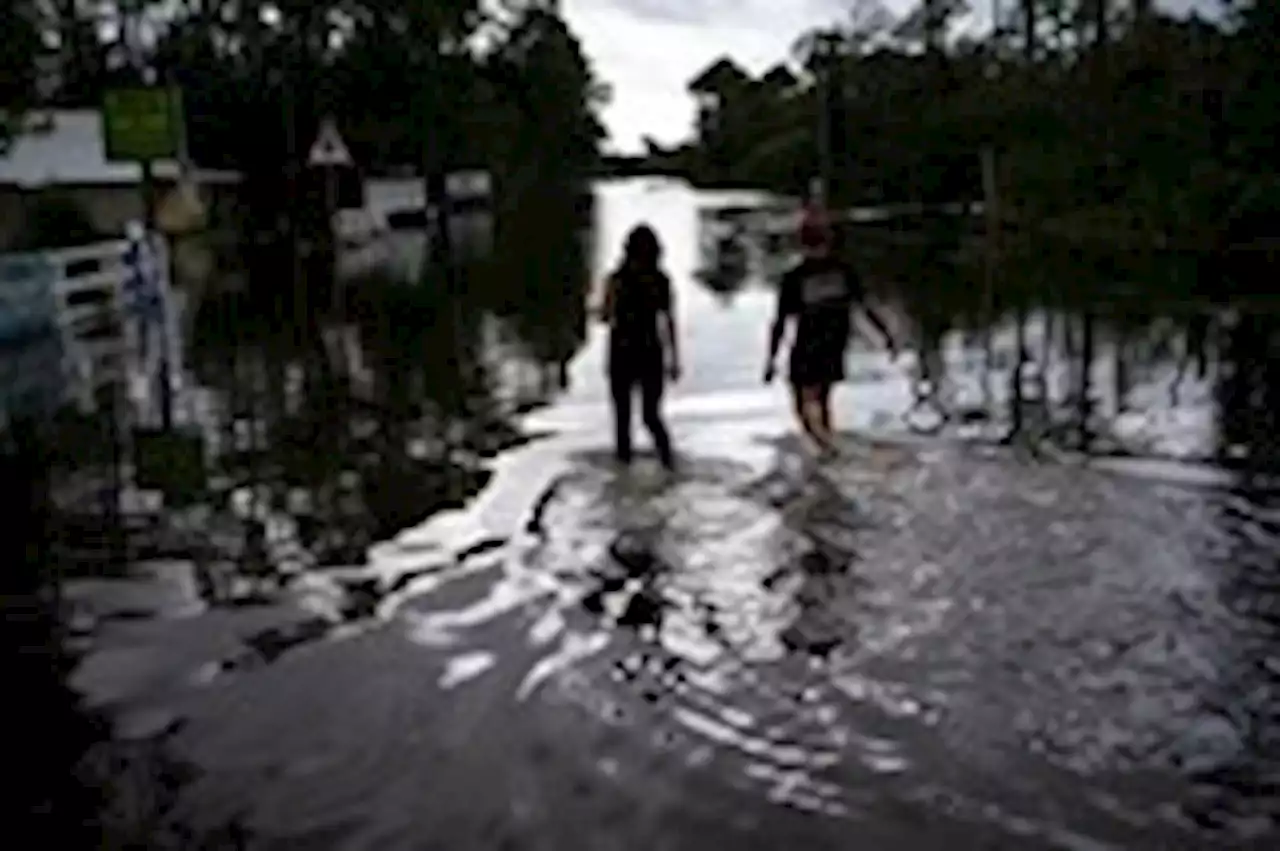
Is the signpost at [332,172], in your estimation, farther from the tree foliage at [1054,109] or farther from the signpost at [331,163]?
the tree foliage at [1054,109]

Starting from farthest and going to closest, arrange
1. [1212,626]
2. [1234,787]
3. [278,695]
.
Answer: [1212,626] < [278,695] < [1234,787]

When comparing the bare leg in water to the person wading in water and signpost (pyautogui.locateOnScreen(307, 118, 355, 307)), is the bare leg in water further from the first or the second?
signpost (pyautogui.locateOnScreen(307, 118, 355, 307))

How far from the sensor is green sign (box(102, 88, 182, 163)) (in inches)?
1042

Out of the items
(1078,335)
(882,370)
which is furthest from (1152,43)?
(882,370)

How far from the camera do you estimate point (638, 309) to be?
13750 millimetres

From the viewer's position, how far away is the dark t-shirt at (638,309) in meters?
13.7

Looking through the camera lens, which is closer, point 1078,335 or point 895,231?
point 1078,335

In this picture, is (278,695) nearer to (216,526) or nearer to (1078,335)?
(216,526)

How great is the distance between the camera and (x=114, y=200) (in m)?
46.2

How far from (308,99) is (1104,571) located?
187 feet

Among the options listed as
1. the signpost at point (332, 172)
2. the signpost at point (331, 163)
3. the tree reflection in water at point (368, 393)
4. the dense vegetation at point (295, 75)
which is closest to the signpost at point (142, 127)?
the tree reflection in water at point (368, 393)

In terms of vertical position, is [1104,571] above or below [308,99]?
below

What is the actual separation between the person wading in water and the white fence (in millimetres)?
6396

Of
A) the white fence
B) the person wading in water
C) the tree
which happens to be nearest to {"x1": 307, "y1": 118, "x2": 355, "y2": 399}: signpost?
the white fence
